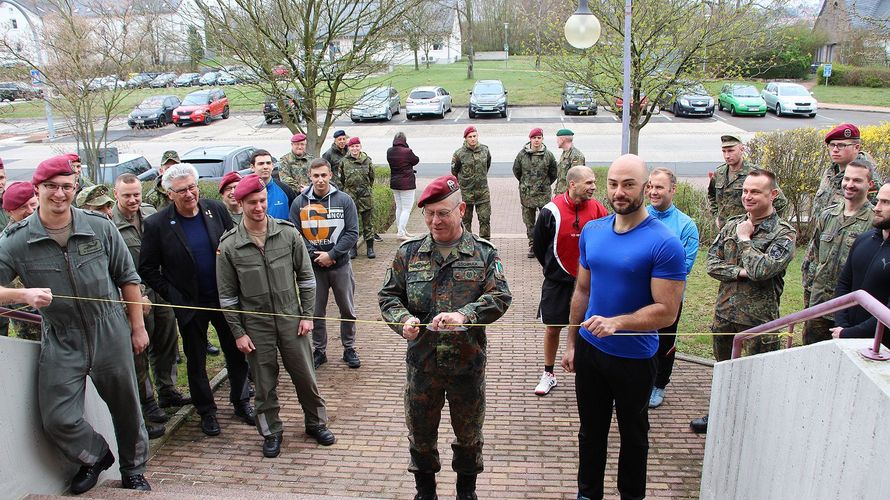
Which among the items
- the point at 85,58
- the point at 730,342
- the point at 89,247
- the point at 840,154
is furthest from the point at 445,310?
the point at 85,58

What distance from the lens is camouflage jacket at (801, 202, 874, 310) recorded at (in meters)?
5.30

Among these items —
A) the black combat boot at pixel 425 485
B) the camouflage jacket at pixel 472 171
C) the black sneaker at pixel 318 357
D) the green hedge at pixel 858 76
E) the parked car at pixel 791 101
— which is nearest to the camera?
the black combat boot at pixel 425 485

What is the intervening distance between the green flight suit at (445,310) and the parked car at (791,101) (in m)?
32.7

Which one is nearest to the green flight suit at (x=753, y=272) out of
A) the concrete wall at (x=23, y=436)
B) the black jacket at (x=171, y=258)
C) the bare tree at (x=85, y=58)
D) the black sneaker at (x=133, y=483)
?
the black jacket at (x=171, y=258)

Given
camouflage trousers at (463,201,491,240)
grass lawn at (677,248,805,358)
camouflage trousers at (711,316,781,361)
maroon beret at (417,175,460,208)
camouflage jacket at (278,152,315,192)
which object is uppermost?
maroon beret at (417,175,460,208)

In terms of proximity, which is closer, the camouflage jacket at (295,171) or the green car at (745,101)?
the camouflage jacket at (295,171)

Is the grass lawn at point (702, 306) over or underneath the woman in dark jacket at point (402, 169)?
underneath

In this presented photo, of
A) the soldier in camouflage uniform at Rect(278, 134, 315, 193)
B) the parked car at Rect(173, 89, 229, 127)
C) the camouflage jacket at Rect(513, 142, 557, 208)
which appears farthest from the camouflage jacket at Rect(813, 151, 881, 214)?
the parked car at Rect(173, 89, 229, 127)

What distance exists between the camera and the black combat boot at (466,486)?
4426mm

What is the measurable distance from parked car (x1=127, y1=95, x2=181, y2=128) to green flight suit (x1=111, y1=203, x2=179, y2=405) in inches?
1115

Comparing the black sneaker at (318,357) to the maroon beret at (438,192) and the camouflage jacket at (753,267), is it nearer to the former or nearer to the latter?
the maroon beret at (438,192)

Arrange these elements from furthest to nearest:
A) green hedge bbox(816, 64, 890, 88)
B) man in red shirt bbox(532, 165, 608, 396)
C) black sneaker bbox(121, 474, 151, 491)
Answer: green hedge bbox(816, 64, 890, 88)
man in red shirt bbox(532, 165, 608, 396)
black sneaker bbox(121, 474, 151, 491)

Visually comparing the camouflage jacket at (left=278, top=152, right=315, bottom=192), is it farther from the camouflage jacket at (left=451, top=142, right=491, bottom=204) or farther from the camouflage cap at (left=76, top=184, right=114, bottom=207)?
the camouflage cap at (left=76, top=184, right=114, bottom=207)

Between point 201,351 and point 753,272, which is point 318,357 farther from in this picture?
point 753,272
